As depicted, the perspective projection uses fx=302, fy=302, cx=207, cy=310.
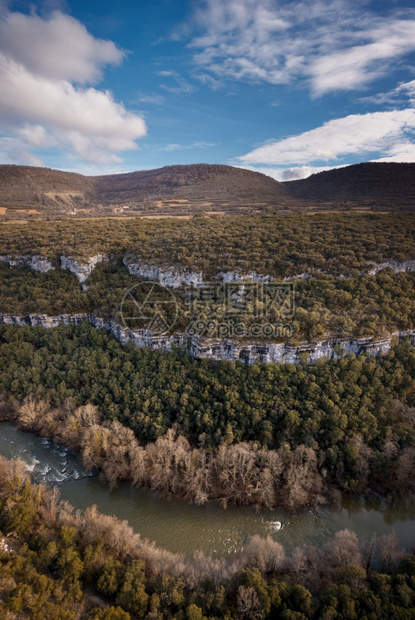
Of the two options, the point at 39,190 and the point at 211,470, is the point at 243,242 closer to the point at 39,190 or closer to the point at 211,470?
the point at 211,470

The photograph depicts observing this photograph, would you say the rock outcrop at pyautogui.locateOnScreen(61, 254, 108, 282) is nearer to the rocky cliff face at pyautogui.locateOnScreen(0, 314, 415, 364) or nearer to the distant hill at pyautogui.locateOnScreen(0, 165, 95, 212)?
the rocky cliff face at pyautogui.locateOnScreen(0, 314, 415, 364)

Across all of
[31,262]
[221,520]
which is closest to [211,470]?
[221,520]

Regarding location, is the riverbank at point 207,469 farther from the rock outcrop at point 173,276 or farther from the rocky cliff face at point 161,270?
the rocky cliff face at point 161,270

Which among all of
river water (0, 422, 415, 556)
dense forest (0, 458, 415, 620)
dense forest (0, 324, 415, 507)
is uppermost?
dense forest (0, 324, 415, 507)

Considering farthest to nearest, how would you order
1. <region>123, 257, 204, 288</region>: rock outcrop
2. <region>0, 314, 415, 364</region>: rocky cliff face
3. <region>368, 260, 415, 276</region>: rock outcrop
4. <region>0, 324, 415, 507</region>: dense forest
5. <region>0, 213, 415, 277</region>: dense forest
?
<region>123, 257, 204, 288</region>: rock outcrop → <region>0, 213, 415, 277</region>: dense forest → <region>368, 260, 415, 276</region>: rock outcrop → <region>0, 314, 415, 364</region>: rocky cliff face → <region>0, 324, 415, 507</region>: dense forest

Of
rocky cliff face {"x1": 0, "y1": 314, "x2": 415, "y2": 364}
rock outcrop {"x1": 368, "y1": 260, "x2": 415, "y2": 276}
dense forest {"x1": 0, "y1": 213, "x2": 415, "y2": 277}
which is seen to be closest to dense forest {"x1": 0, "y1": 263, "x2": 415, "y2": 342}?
rock outcrop {"x1": 368, "y1": 260, "x2": 415, "y2": 276}

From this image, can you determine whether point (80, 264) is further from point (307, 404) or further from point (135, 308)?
point (307, 404)
